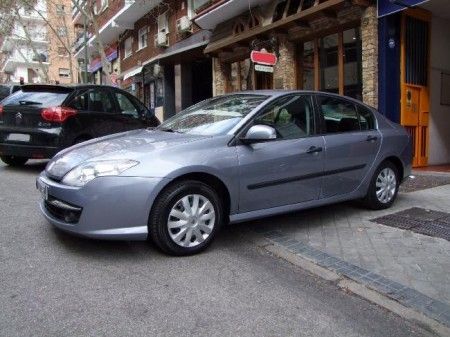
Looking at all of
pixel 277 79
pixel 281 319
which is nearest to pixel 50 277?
pixel 281 319

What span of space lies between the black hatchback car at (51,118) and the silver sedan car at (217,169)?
119 inches

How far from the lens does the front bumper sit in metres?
3.97

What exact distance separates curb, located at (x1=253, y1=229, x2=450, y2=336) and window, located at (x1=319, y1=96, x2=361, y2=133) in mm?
1462

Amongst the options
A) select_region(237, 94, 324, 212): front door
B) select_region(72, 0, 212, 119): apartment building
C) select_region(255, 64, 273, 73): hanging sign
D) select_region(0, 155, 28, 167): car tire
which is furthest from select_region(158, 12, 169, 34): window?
select_region(237, 94, 324, 212): front door

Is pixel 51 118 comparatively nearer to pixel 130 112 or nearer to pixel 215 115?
pixel 130 112

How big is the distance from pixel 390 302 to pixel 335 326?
0.63 m

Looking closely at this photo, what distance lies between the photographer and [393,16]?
9.79 meters

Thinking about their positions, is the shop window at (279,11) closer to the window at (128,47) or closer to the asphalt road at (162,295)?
the asphalt road at (162,295)

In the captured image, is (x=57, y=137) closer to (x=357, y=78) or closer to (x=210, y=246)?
(x=210, y=246)

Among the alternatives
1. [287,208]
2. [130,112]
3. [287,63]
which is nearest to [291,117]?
[287,208]

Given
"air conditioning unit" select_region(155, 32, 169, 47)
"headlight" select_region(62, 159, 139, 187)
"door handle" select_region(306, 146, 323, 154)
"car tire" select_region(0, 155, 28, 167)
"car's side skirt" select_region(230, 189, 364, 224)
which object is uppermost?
"air conditioning unit" select_region(155, 32, 169, 47)

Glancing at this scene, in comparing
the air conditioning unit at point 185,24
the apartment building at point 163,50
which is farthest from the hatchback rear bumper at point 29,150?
the air conditioning unit at point 185,24

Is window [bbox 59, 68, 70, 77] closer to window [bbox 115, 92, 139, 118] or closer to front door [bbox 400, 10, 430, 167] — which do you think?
window [bbox 115, 92, 139, 118]

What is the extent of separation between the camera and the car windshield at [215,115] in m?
4.84
